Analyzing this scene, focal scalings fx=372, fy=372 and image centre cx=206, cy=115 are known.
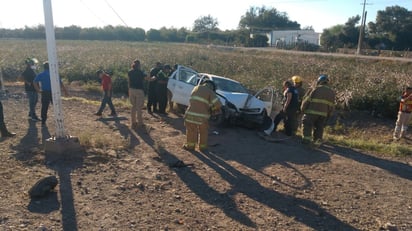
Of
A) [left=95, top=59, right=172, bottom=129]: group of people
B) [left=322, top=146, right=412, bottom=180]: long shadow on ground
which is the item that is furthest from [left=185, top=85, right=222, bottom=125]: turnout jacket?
[left=322, top=146, right=412, bottom=180]: long shadow on ground

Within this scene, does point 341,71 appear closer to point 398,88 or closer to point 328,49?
point 398,88

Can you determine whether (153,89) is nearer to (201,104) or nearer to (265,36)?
(201,104)

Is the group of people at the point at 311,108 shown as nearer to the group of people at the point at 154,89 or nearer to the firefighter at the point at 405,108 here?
the firefighter at the point at 405,108

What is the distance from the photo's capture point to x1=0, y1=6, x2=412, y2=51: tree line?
58125 millimetres

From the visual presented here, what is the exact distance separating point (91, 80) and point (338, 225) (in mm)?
17630

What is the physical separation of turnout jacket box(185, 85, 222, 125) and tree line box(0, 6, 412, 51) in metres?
43.6

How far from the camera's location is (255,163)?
23.5 feet

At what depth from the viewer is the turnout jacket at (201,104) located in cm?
750

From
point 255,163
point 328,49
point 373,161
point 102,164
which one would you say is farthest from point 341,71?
point 328,49

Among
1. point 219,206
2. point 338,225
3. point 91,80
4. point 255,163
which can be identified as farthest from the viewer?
point 91,80

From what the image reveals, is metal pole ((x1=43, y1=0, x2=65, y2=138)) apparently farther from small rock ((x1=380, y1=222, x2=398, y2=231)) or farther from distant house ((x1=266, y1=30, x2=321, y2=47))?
distant house ((x1=266, y1=30, x2=321, y2=47))

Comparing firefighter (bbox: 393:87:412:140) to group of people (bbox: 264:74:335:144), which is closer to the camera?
group of people (bbox: 264:74:335:144)

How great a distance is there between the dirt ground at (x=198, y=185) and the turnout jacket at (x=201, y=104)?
0.72 meters

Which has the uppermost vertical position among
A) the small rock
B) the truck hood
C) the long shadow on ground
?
the truck hood
